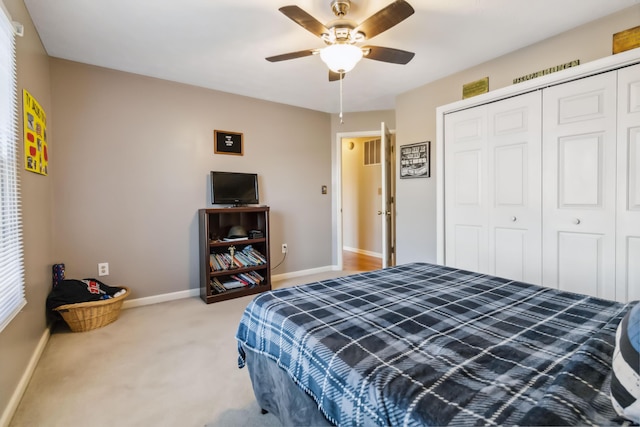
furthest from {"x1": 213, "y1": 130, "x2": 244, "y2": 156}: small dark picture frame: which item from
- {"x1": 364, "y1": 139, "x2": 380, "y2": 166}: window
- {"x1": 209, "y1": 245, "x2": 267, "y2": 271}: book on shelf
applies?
{"x1": 364, "y1": 139, "x2": 380, "y2": 166}: window

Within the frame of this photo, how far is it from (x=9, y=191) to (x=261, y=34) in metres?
1.86

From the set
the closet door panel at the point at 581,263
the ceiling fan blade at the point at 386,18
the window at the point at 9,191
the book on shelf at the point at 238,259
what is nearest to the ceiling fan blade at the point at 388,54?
the ceiling fan blade at the point at 386,18

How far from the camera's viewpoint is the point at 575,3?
77.7 inches

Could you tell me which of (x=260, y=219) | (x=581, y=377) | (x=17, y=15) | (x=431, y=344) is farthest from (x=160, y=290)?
(x=581, y=377)

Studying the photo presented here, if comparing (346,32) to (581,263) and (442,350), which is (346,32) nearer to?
(442,350)

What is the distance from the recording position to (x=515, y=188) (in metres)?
2.61

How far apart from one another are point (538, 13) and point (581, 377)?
236 cm

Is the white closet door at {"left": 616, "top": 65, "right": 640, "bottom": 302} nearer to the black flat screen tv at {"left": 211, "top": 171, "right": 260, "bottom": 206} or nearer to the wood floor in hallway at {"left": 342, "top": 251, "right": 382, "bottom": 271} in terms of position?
the wood floor in hallway at {"left": 342, "top": 251, "right": 382, "bottom": 271}

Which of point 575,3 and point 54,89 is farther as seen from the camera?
point 54,89

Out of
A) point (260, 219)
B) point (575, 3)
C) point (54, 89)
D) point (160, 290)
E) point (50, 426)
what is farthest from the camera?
point (260, 219)

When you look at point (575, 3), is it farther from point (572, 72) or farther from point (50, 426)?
point (50, 426)

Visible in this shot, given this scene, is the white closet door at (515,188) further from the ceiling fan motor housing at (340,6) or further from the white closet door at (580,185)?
the ceiling fan motor housing at (340,6)

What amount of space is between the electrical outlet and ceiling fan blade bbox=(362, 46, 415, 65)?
116 inches

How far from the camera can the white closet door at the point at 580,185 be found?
2.11 meters
